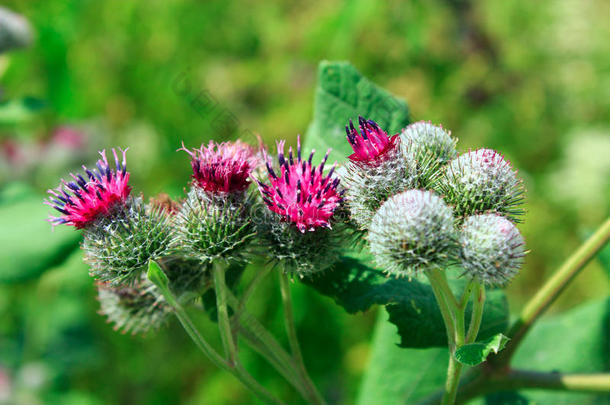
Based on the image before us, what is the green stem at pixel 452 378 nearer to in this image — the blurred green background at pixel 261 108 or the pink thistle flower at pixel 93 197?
the pink thistle flower at pixel 93 197

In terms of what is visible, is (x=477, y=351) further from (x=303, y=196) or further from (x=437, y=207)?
(x=303, y=196)

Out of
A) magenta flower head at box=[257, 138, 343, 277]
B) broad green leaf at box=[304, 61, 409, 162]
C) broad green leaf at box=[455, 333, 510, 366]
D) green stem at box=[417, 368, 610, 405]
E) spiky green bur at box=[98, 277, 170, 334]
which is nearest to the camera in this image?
broad green leaf at box=[455, 333, 510, 366]

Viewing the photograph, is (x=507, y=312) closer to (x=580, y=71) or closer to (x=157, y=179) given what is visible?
(x=157, y=179)

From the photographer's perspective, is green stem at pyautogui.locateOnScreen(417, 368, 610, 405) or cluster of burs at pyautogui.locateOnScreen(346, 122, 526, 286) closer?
cluster of burs at pyautogui.locateOnScreen(346, 122, 526, 286)

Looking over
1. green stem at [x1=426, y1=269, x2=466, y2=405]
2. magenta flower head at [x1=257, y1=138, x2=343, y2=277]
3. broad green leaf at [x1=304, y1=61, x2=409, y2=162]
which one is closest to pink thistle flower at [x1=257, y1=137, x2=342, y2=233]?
magenta flower head at [x1=257, y1=138, x2=343, y2=277]

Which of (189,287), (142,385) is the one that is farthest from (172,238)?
(142,385)

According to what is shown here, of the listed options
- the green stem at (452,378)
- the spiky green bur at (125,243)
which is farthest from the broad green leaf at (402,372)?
the spiky green bur at (125,243)

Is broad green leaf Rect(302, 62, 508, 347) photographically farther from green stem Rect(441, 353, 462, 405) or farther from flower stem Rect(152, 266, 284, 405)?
flower stem Rect(152, 266, 284, 405)
